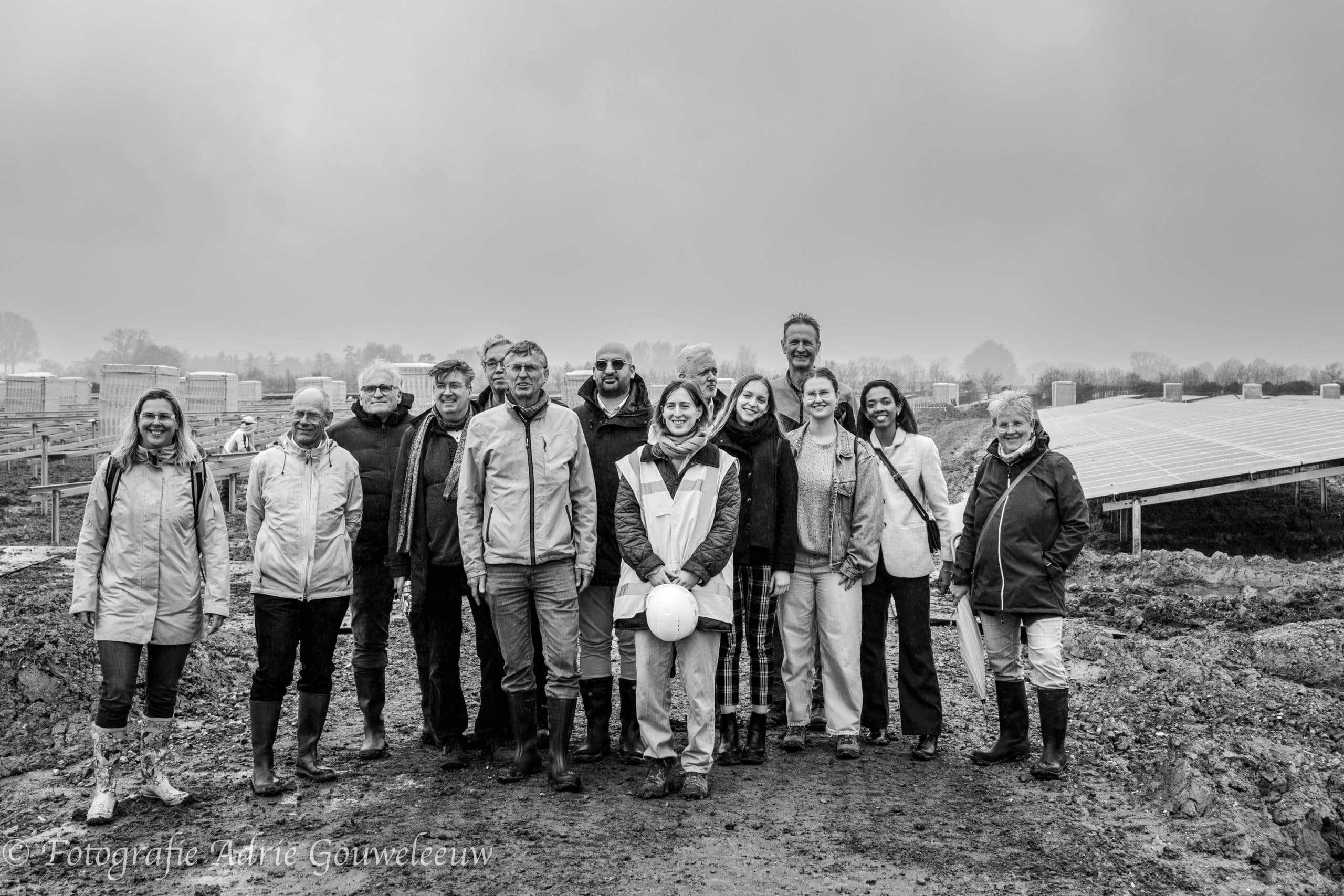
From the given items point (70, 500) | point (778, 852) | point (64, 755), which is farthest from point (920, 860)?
point (70, 500)

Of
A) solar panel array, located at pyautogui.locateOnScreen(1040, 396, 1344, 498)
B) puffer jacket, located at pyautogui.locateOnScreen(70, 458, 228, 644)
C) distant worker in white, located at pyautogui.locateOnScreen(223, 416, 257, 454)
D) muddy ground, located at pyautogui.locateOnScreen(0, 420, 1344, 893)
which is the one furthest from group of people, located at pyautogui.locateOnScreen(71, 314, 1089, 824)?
distant worker in white, located at pyautogui.locateOnScreen(223, 416, 257, 454)

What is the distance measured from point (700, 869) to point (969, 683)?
358cm

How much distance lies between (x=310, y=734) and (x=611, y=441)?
6.86 ft

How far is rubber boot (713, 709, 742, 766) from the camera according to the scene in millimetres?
4789

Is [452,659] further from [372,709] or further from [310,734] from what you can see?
[310,734]

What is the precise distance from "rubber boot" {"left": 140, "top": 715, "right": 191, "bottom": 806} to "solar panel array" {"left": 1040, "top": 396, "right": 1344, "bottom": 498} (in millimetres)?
8742

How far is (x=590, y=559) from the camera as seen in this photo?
4.49 meters

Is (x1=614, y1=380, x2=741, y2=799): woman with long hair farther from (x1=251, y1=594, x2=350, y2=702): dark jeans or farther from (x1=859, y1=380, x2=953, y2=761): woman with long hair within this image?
(x1=251, y1=594, x2=350, y2=702): dark jeans

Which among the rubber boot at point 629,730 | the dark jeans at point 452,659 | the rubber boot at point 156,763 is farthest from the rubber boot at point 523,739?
Answer: the rubber boot at point 156,763

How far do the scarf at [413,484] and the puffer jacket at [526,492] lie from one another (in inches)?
11.1

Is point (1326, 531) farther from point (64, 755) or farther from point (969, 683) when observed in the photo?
point (64, 755)

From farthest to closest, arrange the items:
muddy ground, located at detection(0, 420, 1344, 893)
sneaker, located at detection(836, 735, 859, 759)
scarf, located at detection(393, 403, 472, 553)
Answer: sneaker, located at detection(836, 735, 859, 759)
scarf, located at detection(393, 403, 472, 553)
muddy ground, located at detection(0, 420, 1344, 893)

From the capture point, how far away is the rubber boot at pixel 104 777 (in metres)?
4.09
